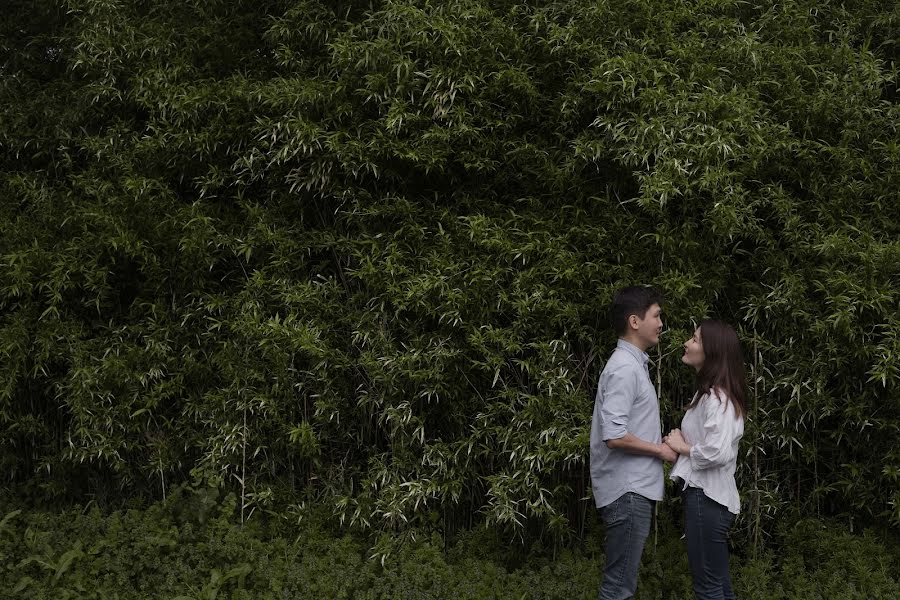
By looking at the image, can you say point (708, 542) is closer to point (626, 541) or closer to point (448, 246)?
point (626, 541)

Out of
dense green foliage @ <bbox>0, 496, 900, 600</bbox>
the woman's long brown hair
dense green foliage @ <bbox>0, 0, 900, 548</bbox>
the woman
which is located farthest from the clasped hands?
dense green foliage @ <bbox>0, 496, 900, 600</bbox>

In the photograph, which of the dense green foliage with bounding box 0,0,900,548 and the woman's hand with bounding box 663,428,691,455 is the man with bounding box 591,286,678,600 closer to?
the woman's hand with bounding box 663,428,691,455

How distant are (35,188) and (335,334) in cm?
194

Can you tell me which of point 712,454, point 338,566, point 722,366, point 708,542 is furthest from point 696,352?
point 338,566

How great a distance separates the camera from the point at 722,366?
258 centimetres

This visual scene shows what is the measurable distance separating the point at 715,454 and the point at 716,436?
2.2 inches

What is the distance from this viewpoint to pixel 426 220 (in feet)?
12.2

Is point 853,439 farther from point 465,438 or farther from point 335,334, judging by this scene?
point 335,334

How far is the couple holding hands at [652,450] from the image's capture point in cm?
252

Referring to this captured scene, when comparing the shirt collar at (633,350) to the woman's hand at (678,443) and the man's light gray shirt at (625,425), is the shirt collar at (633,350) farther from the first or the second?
the woman's hand at (678,443)

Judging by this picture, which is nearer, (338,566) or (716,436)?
(716,436)

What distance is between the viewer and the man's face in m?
2.59

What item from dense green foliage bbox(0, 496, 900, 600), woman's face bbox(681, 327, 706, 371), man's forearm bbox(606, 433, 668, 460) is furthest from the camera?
dense green foliage bbox(0, 496, 900, 600)

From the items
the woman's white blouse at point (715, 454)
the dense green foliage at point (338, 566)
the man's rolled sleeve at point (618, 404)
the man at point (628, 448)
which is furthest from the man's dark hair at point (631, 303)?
the dense green foliage at point (338, 566)
